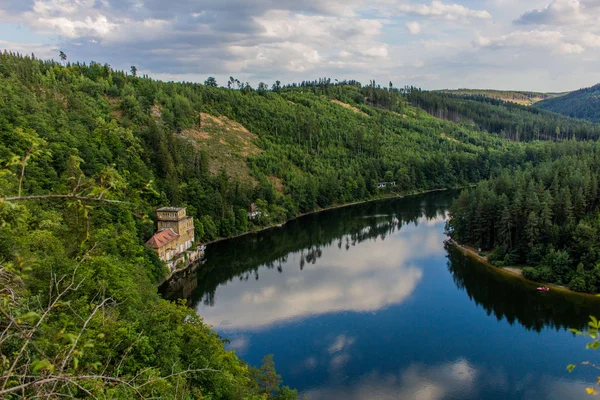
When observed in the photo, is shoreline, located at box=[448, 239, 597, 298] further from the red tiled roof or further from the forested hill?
the forested hill

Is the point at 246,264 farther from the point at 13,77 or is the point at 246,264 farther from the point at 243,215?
the point at 13,77

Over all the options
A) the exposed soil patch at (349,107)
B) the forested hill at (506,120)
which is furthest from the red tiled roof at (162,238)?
the forested hill at (506,120)

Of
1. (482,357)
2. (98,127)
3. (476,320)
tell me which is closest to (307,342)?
(482,357)

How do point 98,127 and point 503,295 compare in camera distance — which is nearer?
point 503,295

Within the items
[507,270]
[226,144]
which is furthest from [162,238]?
[226,144]

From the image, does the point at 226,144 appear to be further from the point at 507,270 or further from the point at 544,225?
the point at 544,225

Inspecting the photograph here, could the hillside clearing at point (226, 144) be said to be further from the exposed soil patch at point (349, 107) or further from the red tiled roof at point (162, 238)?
the exposed soil patch at point (349, 107)

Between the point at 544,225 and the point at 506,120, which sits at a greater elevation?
the point at 506,120
